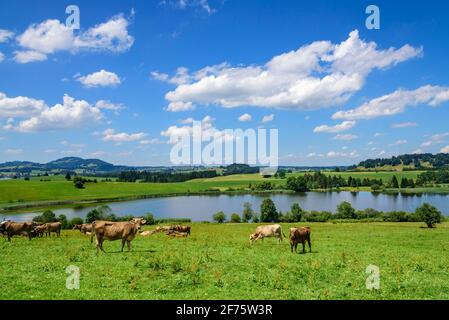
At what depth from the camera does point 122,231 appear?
20594 millimetres

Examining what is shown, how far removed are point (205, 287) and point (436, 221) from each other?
57.4m

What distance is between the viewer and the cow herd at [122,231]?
20484 mm

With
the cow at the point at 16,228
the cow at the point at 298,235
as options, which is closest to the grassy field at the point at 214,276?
the cow at the point at 298,235

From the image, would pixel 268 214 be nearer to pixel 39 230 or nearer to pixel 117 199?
pixel 39 230

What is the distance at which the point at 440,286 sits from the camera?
13.4 m

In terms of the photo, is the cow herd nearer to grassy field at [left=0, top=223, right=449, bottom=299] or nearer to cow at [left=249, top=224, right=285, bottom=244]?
cow at [left=249, top=224, right=285, bottom=244]

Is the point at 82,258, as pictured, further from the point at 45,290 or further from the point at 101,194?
the point at 101,194

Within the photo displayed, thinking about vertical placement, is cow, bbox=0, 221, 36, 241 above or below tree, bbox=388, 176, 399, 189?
above

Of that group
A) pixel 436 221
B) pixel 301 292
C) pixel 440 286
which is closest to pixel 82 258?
pixel 301 292

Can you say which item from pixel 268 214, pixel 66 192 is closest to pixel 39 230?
pixel 268 214

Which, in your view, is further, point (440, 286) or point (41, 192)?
point (41, 192)

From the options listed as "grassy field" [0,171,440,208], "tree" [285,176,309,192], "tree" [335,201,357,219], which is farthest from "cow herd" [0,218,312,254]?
"tree" [285,176,309,192]

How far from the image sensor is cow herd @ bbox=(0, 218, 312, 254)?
20484 mm
